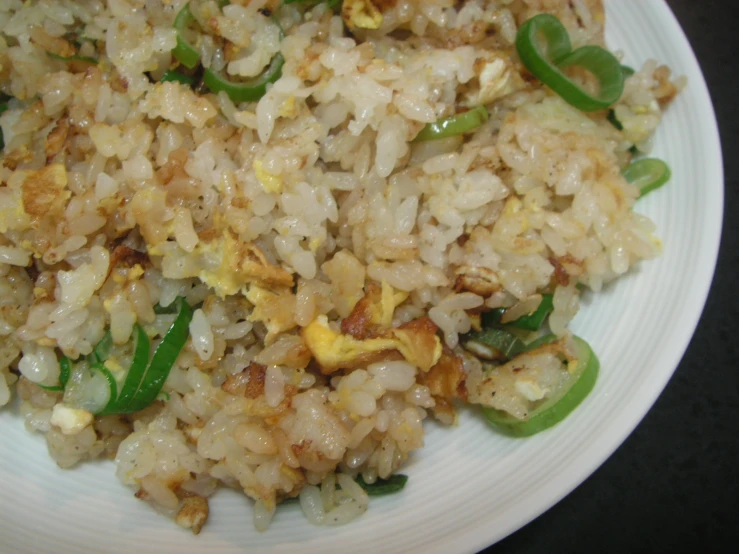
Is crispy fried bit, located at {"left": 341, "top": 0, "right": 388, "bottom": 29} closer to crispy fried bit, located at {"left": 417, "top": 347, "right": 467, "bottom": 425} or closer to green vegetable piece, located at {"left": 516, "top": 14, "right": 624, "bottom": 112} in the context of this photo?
green vegetable piece, located at {"left": 516, "top": 14, "right": 624, "bottom": 112}

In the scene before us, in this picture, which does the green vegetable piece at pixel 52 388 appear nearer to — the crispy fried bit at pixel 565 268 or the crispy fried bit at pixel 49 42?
the crispy fried bit at pixel 49 42

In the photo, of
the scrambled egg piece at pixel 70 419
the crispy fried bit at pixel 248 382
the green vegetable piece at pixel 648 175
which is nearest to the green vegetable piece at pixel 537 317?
the green vegetable piece at pixel 648 175

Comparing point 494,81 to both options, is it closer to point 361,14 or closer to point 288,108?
point 361,14

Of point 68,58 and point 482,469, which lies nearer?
point 482,469

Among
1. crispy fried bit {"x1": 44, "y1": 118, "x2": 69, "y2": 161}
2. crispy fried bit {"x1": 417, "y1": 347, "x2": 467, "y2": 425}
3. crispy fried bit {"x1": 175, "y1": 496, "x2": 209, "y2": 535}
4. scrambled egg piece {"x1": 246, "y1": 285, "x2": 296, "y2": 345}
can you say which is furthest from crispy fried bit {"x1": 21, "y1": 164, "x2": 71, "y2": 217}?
crispy fried bit {"x1": 417, "y1": 347, "x2": 467, "y2": 425}

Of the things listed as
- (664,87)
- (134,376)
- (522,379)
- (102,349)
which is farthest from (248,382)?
(664,87)

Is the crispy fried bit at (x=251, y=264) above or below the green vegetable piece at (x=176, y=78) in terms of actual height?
below

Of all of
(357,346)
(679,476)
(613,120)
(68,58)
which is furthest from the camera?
(679,476)
